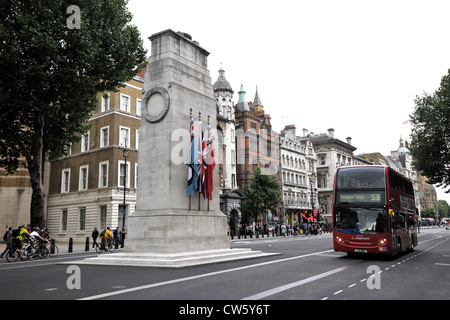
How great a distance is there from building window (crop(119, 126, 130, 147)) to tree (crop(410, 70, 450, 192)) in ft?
89.3

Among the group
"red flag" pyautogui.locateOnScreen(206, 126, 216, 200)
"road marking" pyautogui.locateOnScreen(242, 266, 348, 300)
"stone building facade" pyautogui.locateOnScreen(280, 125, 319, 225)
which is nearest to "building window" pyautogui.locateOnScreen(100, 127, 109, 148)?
"red flag" pyautogui.locateOnScreen(206, 126, 216, 200)

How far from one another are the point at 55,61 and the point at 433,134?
2923cm

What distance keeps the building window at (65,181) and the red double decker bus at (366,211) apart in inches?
1308

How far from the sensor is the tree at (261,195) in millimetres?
50469

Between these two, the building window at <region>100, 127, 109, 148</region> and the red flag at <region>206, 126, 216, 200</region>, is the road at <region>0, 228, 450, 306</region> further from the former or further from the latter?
the building window at <region>100, 127, 109, 148</region>

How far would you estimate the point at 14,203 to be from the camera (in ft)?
128

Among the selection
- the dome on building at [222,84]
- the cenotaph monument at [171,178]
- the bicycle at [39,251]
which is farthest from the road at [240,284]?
the dome on building at [222,84]

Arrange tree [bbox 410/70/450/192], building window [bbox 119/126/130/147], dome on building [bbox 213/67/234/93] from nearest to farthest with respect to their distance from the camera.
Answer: tree [bbox 410/70/450/192] → building window [bbox 119/126/130/147] → dome on building [bbox 213/67/234/93]

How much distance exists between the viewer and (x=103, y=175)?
1494 inches

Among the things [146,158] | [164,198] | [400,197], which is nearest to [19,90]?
[146,158]

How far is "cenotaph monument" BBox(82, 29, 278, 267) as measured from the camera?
1482cm

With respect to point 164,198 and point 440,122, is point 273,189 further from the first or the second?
point 164,198

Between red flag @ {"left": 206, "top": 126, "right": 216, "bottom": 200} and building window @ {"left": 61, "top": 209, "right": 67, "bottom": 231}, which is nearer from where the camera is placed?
red flag @ {"left": 206, "top": 126, "right": 216, "bottom": 200}

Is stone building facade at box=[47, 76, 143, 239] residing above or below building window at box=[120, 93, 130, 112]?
below
